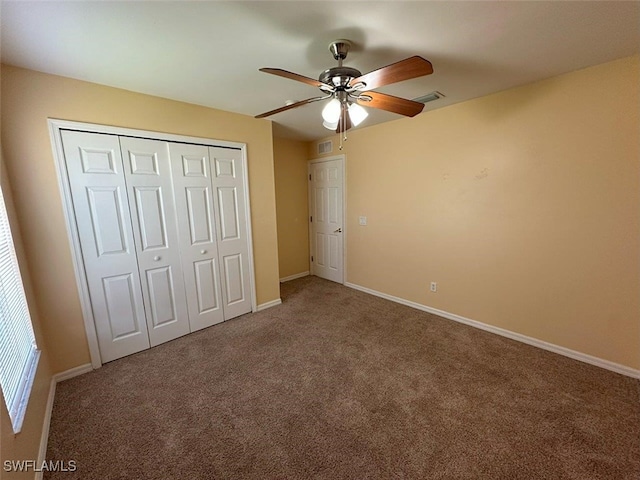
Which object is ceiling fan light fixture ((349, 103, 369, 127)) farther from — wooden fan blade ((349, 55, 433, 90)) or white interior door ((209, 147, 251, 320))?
white interior door ((209, 147, 251, 320))

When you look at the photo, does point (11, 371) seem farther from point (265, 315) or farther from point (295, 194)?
point (295, 194)

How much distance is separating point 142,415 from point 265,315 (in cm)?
154

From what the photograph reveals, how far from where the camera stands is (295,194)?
14.2 feet

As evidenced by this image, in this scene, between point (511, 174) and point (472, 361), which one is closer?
point (472, 361)

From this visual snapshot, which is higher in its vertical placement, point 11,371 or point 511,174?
point 511,174

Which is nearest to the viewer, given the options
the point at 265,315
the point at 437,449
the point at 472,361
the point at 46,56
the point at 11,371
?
the point at 11,371

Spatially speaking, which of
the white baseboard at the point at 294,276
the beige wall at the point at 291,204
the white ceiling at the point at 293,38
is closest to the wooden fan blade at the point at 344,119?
the white ceiling at the point at 293,38

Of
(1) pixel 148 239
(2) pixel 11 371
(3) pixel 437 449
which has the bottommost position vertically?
(3) pixel 437 449

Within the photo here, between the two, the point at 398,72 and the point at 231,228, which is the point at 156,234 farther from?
the point at 398,72

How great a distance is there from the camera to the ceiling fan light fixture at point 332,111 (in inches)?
65.8

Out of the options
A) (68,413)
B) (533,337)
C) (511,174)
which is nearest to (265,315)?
(68,413)

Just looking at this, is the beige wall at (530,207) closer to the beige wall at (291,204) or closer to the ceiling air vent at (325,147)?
the ceiling air vent at (325,147)

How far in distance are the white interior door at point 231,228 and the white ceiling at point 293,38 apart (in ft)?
2.68

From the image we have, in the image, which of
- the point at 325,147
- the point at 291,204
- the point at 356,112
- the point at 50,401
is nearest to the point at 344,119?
the point at 356,112
